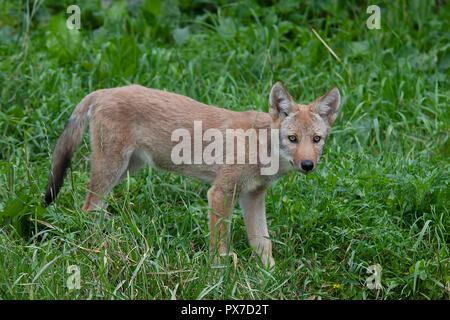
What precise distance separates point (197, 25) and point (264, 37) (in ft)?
3.81

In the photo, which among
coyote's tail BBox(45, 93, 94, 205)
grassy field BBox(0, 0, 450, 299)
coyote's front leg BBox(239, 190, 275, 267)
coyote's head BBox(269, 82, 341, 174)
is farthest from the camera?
coyote's tail BBox(45, 93, 94, 205)

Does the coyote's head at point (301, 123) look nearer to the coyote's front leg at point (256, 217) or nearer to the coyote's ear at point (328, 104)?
the coyote's ear at point (328, 104)

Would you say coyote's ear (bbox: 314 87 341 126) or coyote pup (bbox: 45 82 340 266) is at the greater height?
coyote's ear (bbox: 314 87 341 126)

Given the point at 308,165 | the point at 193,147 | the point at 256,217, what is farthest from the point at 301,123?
the point at 193,147

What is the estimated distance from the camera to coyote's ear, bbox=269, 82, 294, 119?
4.84 metres

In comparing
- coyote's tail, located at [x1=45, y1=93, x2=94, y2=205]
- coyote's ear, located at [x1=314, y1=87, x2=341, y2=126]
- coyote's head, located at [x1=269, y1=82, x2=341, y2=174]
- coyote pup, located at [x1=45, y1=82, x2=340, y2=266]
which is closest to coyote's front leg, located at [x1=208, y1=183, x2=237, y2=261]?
coyote pup, located at [x1=45, y1=82, x2=340, y2=266]

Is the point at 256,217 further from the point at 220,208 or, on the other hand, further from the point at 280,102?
the point at 280,102

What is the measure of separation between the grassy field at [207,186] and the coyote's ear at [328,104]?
2.15 ft

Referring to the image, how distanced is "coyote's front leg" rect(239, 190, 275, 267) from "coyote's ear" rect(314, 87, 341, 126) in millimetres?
793

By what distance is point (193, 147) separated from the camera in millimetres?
5309

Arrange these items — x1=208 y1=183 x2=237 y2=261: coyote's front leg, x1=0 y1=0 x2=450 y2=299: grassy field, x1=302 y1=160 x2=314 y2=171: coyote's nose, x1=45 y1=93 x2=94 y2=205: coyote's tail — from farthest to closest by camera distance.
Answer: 1. x1=45 y1=93 x2=94 y2=205: coyote's tail
2. x1=208 y1=183 x2=237 y2=261: coyote's front leg
3. x1=302 y1=160 x2=314 y2=171: coyote's nose
4. x1=0 y1=0 x2=450 y2=299: grassy field

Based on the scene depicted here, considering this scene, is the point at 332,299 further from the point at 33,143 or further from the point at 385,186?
the point at 33,143

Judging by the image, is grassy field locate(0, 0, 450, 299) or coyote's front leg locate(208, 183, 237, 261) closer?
grassy field locate(0, 0, 450, 299)

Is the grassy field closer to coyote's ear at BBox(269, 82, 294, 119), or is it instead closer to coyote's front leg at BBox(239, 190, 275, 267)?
coyote's front leg at BBox(239, 190, 275, 267)
